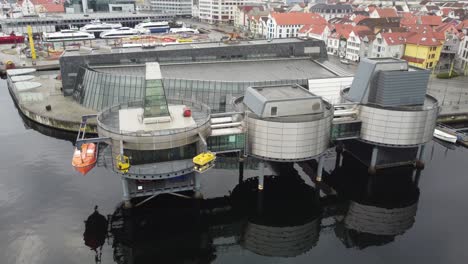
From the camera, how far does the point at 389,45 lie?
468 ft

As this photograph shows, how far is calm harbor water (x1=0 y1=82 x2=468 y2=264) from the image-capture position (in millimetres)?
51000

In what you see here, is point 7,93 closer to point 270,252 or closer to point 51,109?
point 51,109

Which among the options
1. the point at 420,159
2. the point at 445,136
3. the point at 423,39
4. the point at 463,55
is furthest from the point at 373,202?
the point at 463,55

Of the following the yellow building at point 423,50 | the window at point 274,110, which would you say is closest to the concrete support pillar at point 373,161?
the window at point 274,110

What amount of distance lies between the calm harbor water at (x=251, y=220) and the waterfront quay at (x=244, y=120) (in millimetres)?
4204

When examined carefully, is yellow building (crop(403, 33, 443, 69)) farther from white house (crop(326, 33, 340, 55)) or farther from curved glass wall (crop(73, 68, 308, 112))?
curved glass wall (crop(73, 68, 308, 112))

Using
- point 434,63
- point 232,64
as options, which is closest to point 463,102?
point 434,63

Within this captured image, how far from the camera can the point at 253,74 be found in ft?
309

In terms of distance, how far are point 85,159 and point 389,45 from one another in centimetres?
12233

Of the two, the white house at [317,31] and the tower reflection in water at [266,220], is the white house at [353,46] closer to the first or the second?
the white house at [317,31]

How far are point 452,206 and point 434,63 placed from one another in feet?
318

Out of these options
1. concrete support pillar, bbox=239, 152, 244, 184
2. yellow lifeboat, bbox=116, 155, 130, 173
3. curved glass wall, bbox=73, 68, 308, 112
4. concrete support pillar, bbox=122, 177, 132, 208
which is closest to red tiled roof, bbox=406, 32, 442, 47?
curved glass wall, bbox=73, 68, 308, 112

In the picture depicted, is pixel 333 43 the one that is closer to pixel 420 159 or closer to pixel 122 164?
pixel 420 159

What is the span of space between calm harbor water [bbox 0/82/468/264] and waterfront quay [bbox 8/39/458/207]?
13.8ft
